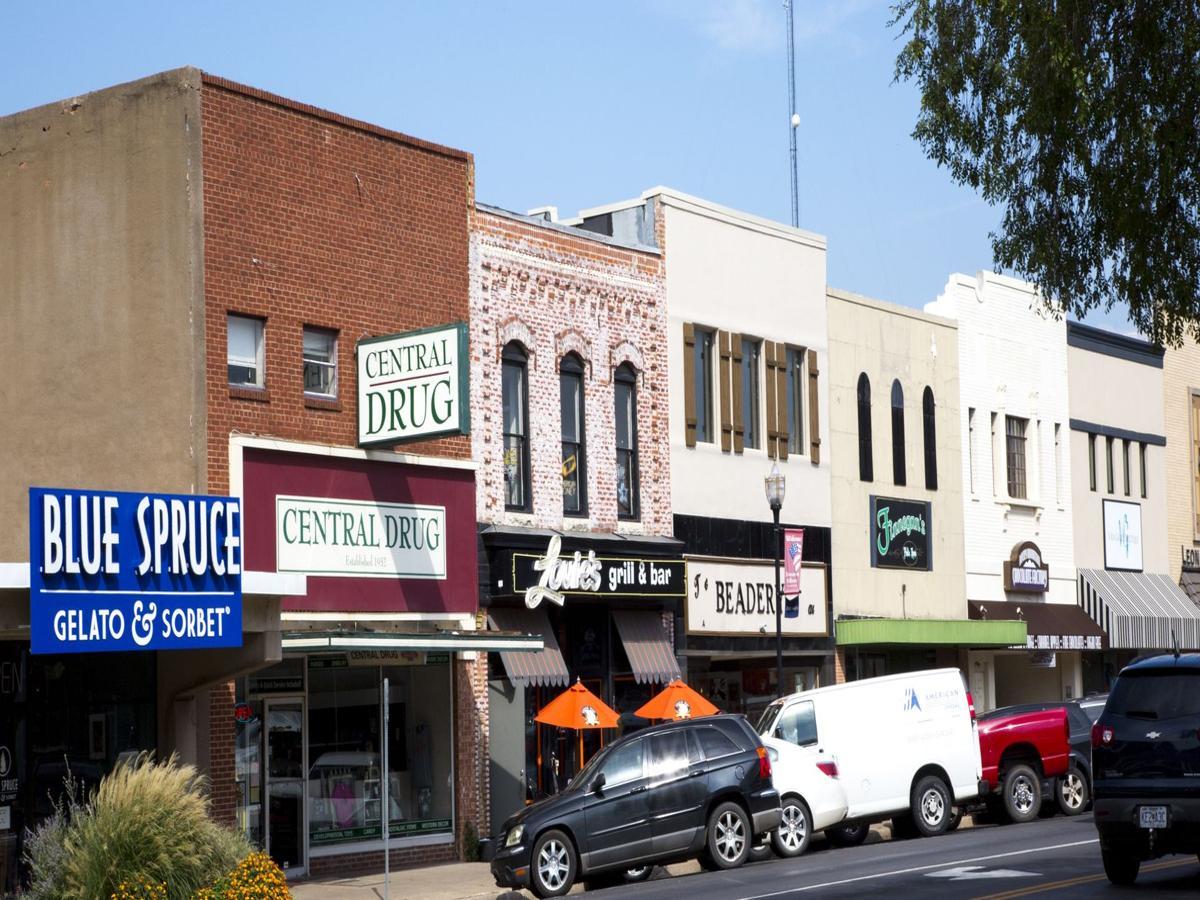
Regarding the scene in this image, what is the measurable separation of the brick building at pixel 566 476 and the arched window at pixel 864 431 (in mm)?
6417

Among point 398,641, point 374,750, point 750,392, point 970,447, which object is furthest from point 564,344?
point 970,447

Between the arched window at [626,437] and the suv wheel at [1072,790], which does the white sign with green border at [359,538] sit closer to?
the arched window at [626,437]

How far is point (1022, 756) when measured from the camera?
26109 mm

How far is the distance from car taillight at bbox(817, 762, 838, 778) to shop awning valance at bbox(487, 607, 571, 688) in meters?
4.37

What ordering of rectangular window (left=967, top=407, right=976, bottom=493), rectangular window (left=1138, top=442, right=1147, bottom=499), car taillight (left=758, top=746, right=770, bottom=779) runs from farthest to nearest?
rectangular window (left=1138, top=442, right=1147, bottom=499), rectangular window (left=967, top=407, right=976, bottom=493), car taillight (left=758, top=746, right=770, bottom=779)

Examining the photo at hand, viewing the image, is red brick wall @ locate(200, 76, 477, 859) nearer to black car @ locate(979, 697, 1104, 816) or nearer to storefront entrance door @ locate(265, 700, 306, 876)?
storefront entrance door @ locate(265, 700, 306, 876)

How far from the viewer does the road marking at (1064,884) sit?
53.2 ft

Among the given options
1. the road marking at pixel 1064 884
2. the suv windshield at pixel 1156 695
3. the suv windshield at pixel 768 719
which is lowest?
the road marking at pixel 1064 884

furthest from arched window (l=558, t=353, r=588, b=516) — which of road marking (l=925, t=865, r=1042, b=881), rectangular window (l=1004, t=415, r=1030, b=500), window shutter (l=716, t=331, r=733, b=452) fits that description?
rectangular window (l=1004, t=415, r=1030, b=500)

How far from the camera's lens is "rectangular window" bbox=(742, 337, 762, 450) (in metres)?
31.5

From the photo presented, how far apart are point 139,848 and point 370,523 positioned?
9371 mm

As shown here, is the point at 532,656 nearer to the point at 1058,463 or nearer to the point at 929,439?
the point at 929,439

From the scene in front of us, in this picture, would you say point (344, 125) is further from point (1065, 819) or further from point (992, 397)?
point (992, 397)

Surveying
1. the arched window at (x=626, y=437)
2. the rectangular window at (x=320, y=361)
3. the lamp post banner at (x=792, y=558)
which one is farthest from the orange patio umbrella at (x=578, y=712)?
the lamp post banner at (x=792, y=558)
